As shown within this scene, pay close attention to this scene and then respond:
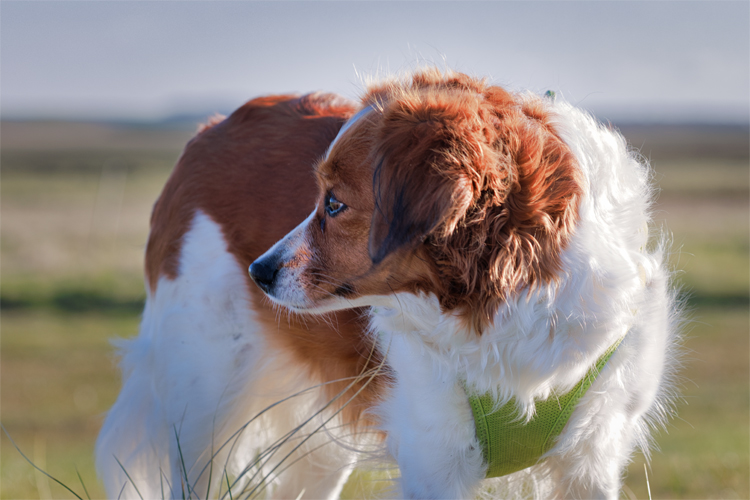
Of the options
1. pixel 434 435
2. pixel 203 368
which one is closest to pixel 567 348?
pixel 434 435

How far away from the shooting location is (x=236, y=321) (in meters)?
2.71

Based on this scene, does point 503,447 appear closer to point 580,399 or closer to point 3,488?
point 580,399

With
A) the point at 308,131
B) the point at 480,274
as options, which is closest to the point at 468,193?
the point at 480,274

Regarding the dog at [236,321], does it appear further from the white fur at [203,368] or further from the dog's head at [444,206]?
the dog's head at [444,206]

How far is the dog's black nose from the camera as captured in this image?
2.09 m

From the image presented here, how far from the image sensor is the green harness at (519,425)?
2.09 meters

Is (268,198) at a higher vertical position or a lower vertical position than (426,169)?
lower

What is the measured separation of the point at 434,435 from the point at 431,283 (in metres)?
0.55

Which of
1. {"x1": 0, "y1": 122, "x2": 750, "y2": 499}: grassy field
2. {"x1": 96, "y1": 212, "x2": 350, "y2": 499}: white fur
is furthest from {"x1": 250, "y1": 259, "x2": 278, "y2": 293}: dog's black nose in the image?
{"x1": 0, "y1": 122, "x2": 750, "y2": 499}: grassy field

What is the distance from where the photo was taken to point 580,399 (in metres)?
2.13

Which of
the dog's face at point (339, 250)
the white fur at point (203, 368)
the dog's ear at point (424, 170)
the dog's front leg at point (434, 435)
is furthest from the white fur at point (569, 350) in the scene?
the white fur at point (203, 368)

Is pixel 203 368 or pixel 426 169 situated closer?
pixel 426 169

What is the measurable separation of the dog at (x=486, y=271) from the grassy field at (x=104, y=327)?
0.47 meters

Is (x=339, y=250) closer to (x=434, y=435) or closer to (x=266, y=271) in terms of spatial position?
(x=266, y=271)
